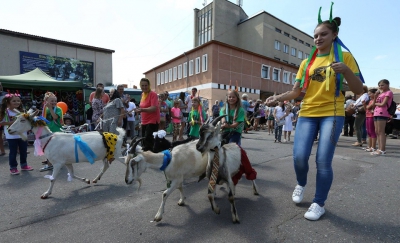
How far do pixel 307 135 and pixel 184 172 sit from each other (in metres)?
1.69

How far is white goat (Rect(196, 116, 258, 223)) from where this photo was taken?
2754mm

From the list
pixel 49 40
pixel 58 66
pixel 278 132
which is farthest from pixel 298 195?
pixel 49 40

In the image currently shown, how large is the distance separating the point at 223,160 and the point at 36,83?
10335mm

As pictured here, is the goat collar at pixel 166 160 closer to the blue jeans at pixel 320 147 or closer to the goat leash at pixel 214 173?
the goat leash at pixel 214 173

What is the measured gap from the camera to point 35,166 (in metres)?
5.31

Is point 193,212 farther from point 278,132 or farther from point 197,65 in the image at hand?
point 197,65

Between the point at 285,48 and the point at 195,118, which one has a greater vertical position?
the point at 285,48

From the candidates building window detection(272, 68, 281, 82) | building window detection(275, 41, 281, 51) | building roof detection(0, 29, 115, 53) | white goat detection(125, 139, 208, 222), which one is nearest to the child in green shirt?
white goat detection(125, 139, 208, 222)

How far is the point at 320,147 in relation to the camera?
2.65m

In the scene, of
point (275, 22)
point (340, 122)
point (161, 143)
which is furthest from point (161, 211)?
point (275, 22)

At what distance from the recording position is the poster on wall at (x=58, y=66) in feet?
60.3

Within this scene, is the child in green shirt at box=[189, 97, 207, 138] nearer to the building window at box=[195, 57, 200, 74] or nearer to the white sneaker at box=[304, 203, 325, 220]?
the white sneaker at box=[304, 203, 325, 220]

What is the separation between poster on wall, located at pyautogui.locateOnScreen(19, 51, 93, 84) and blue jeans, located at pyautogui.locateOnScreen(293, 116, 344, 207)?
21.6 meters

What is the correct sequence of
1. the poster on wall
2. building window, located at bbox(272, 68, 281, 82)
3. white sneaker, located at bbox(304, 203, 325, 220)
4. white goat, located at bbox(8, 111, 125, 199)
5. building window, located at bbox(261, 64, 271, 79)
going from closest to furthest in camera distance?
white sneaker, located at bbox(304, 203, 325, 220)
white goat, located at bbox(8, 111, 125, 199)
the poster on wall
building window, located at bbox(261, 64, 271, 79)
building window, located at bbox(272, 68, 281, 82)
